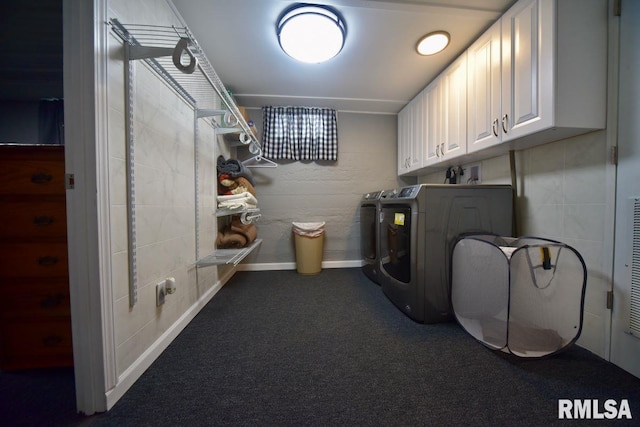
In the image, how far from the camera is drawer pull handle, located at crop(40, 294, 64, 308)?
915 mm

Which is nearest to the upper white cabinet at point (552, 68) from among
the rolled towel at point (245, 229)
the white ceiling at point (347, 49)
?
the white ceiling at point (347, 49)

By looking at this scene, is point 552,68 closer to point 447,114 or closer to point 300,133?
point 447,114

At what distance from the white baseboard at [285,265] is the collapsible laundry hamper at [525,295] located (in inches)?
56.0

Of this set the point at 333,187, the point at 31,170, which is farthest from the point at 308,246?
the point at 31,170

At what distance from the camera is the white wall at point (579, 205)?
1011 millimetres

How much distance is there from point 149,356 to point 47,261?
615 millimetres

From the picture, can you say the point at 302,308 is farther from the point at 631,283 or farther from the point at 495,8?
the point at 495,8

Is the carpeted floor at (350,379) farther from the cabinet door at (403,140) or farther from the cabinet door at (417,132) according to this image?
the cabinet door at (403,140)

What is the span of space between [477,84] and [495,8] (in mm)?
387

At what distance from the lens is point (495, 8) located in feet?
4.03

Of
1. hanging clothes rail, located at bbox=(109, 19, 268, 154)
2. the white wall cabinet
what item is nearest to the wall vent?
the white wall cabinet

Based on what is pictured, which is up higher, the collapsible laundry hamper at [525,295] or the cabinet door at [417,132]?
the cabinet door at [417,132]

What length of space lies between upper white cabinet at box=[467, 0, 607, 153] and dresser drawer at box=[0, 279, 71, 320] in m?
2.39

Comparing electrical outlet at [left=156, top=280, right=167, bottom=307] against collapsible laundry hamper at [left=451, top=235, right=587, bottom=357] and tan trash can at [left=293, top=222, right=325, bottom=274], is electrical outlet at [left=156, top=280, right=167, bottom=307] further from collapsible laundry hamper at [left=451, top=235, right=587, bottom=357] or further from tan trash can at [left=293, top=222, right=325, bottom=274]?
collapsible laundry hamper at [left=451, top=235, right=587, bottom=357]
